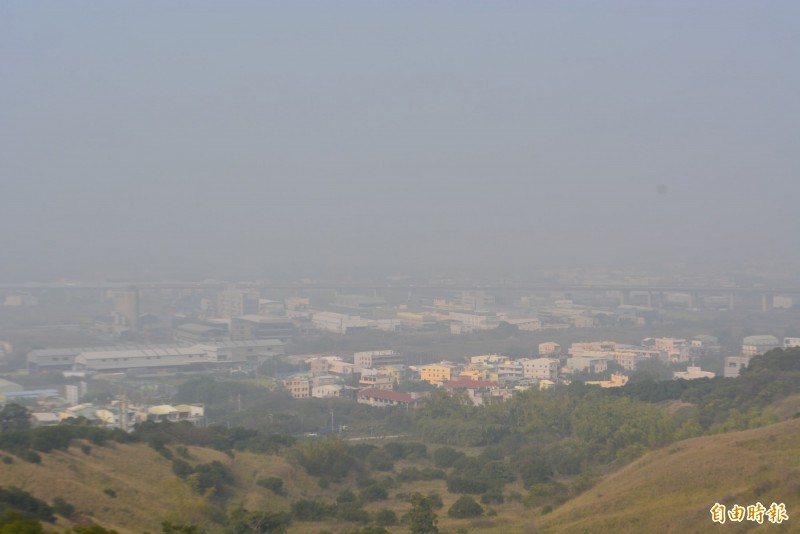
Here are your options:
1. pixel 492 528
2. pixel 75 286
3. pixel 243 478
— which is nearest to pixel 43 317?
pixel 75 286

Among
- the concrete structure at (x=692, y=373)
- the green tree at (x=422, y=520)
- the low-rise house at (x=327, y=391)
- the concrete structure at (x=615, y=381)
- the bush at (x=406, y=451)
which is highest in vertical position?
the green tree at (x=422, y=520)

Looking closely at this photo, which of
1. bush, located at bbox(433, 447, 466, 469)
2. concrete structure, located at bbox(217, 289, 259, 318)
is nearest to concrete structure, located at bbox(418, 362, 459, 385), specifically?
bush, located at bbox(433, 447, 466, 469)

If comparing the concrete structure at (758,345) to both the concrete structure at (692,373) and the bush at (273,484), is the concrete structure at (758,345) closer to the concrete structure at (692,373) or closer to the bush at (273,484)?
→ the concrete structure at (692,373)

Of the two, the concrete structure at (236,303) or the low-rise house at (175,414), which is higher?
the concrete structure at (236,303)

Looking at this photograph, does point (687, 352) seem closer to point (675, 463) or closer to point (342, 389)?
point (342, 389)

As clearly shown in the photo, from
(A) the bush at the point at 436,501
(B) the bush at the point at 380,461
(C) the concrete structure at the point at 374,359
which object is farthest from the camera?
(C) the concrete structure at the point at 374,359

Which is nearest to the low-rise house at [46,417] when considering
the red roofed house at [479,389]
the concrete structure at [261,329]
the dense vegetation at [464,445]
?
the dense vegetation at [464,445]

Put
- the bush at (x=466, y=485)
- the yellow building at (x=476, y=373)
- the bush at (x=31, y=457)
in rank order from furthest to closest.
Result: the yellow building at (x=476, y=373), the bush at (x=466, y=485), the bush at (x=31, y=457)
